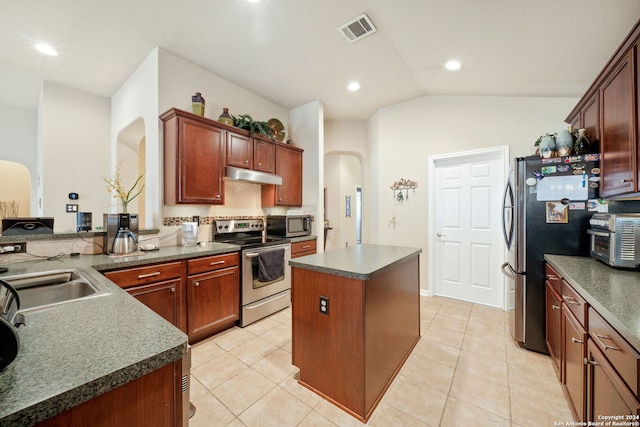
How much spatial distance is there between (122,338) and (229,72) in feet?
10.8

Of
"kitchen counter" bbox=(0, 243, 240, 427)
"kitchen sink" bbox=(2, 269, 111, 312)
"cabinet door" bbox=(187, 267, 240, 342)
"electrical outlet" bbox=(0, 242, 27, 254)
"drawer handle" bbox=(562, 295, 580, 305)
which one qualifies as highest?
"electrical outlet" bbox=(0, 242, 27, 254)

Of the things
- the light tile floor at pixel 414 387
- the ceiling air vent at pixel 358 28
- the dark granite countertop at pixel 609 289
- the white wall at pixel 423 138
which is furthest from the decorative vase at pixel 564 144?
the ceiling air vent at pixel 358 28

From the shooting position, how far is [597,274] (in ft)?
5.17

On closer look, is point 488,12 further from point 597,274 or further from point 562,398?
point 562,398

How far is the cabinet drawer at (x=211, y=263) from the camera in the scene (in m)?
2.33

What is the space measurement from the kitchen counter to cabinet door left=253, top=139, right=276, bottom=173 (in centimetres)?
256

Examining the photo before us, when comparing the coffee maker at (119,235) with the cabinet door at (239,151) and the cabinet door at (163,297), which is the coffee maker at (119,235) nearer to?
the cabinet door at (163,297)

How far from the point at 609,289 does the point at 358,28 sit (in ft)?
8.73

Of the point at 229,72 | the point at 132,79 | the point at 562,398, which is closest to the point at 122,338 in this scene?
the point at 562,398

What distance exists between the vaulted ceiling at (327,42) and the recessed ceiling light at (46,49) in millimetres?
56

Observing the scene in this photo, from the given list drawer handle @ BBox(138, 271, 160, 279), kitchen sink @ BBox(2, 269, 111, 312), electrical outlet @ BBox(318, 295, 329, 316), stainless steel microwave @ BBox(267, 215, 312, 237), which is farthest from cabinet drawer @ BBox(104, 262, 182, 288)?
stainless steel microwave @ BBox(267, 215, 312, 237)

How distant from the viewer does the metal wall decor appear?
153 inches

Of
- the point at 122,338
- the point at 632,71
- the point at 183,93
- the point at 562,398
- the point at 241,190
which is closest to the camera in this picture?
the point at 122,338

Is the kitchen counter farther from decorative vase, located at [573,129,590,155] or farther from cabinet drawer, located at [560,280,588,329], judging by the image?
decorative vase, located at [573,129,590,155]
